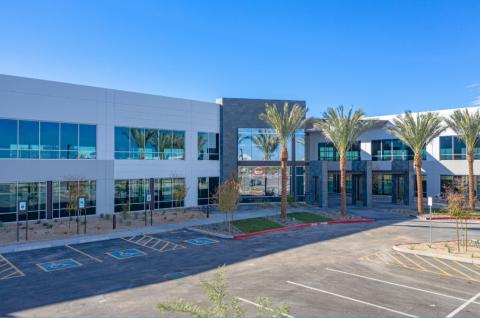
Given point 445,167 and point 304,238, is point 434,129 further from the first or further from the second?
point 304,238

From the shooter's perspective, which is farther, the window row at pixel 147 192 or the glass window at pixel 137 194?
the glass window at pixel 137 194

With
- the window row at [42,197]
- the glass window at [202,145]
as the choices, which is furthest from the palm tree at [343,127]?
the window row at [42,197]

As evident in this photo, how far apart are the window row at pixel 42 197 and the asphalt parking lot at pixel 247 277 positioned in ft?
31.0

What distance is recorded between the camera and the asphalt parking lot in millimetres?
12539

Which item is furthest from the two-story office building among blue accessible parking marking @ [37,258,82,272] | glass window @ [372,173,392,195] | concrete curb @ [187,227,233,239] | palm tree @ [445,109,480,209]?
blue accessible parking marking @ [37,258,82,272]

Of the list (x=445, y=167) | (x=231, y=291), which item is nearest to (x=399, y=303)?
(x=231, y=291)

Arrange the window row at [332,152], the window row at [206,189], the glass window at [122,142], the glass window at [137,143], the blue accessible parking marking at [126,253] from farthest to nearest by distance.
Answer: the window row at [332,152] → the window row at [206,189] → the glass window at [137,143] → the glass window at [122,142] → the blue accessible parking marking at [126,253]

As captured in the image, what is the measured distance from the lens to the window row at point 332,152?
53.2 meters

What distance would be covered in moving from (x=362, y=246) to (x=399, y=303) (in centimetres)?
964

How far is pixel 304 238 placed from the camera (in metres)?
24.8

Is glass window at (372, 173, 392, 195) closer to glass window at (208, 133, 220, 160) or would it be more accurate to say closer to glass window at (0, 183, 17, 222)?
glass window at (208, 133, 220, 160)

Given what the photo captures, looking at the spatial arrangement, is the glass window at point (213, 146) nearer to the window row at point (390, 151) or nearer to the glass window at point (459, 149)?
the window row at point (390, 151)

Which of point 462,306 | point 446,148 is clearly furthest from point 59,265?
point 446,148

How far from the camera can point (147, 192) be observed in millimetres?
36625
